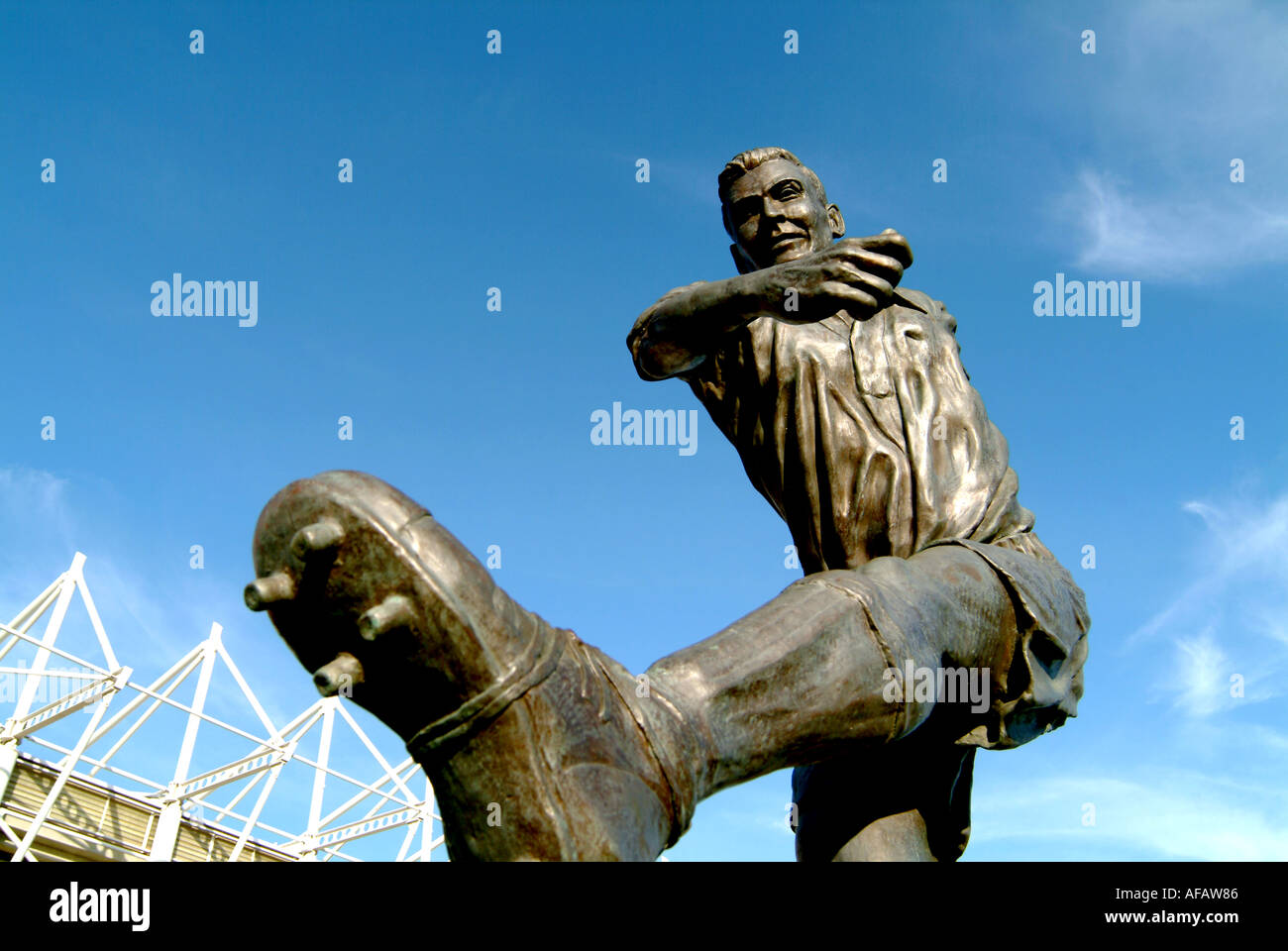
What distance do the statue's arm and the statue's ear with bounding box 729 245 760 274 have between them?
78cm

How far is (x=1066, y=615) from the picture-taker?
10.0ft

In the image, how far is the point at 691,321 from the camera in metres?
3.01

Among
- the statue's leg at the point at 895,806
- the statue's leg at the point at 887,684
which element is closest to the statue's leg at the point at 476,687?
the statue's leg at the point at 887,684

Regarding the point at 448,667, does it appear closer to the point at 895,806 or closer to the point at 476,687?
the point at 476,687

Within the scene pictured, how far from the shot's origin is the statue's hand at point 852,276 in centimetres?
256

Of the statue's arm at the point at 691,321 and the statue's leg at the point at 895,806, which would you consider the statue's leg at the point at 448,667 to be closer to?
the statue's arm at the point at 691,321

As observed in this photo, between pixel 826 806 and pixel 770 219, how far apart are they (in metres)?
1.92

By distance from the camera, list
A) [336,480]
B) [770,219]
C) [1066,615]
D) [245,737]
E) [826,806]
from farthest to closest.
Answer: [245,737], [770,219], [826,806], [1066,615], [336,480]

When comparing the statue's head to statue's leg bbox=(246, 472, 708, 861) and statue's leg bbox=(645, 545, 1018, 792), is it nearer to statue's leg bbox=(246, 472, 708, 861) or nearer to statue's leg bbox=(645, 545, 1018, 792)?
statue's leg bbox=(645, 545, 1018, 792)

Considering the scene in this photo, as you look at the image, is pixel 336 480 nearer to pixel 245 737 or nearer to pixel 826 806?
pixel 826 806

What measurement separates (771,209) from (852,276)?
134 centimetres
